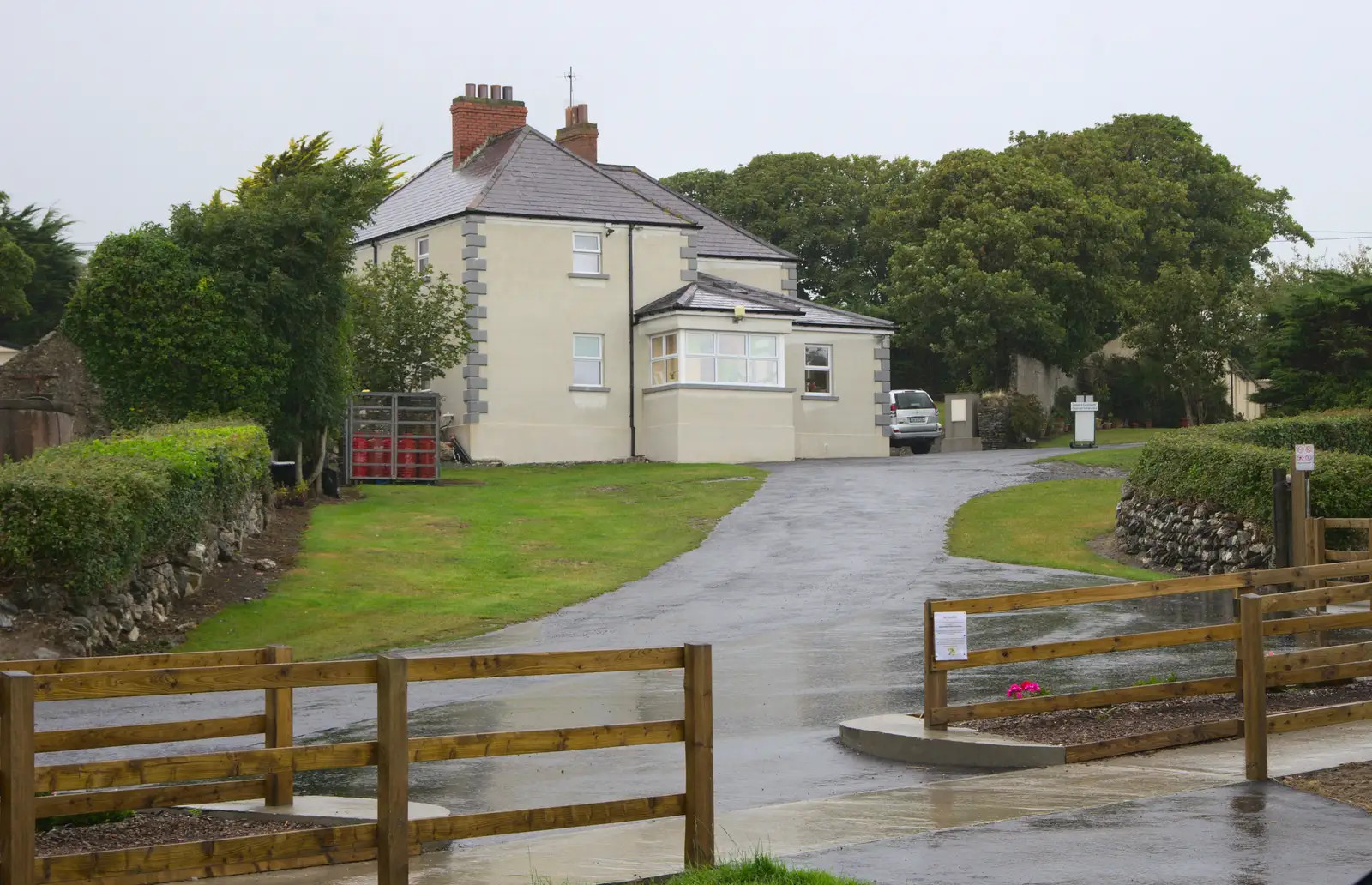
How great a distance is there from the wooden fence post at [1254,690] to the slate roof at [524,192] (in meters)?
33.5

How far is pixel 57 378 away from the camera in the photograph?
31.4 meters

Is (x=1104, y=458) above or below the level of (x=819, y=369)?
below

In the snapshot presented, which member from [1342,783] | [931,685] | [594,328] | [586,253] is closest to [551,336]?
[594,328]

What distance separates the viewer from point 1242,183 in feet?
230

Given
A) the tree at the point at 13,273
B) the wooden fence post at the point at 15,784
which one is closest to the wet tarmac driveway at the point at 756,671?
the wooden fence post at the point at 15,784

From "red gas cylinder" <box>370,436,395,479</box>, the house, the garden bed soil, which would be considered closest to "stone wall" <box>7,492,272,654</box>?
the garden bed soil

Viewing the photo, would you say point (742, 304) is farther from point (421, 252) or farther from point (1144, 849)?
point (1144, 849)

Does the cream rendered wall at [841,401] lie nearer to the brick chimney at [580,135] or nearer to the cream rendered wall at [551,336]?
the cream rendered wall at [551,336]

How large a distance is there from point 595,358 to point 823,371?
745 cm

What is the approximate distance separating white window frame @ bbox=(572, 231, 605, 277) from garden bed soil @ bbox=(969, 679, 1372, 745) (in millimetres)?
31620

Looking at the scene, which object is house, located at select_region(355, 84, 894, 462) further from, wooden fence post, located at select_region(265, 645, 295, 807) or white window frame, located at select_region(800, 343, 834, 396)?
wooden fence post, located at select_region(265, 645, 295, 807)

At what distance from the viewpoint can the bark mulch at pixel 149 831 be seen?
8.16 m

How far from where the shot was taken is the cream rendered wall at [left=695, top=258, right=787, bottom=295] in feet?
166

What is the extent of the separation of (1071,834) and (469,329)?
3408cm
